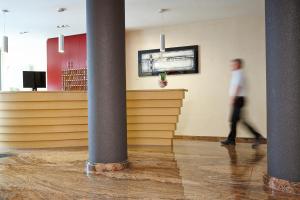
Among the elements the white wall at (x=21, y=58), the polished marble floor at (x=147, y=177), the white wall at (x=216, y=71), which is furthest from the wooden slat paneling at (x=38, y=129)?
the white wall at (x=21, y=58)

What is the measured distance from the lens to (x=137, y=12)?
20.7 ft

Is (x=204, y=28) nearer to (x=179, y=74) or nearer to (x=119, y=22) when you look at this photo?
(x=179, y=74)

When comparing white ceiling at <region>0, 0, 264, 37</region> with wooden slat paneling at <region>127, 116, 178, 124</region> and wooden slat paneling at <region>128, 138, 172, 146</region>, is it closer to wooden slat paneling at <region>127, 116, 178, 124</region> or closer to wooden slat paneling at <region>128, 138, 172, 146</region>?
wooden slat paneling at <region>127, 116, 178, 124</region>

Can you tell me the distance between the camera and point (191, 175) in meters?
3.51

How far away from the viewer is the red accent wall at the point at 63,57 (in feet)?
28.4

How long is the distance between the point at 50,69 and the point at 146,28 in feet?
11.2

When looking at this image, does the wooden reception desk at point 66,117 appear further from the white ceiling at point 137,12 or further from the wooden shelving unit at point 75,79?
the wooden shelving unit at point 75,79

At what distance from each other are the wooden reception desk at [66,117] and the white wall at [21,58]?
3.89 m

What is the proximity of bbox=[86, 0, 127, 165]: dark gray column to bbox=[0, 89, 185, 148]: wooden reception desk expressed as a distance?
5.91ft

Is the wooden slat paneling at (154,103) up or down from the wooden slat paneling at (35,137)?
up

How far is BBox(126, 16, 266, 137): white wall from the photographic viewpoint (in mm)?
6590

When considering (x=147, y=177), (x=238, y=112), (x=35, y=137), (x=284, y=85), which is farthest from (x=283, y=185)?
(x=35, y=137)

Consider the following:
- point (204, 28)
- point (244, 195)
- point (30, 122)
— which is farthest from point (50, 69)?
point (244, 195)

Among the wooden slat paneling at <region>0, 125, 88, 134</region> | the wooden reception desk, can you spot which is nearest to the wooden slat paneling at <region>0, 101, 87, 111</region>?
the wooden reception desk
